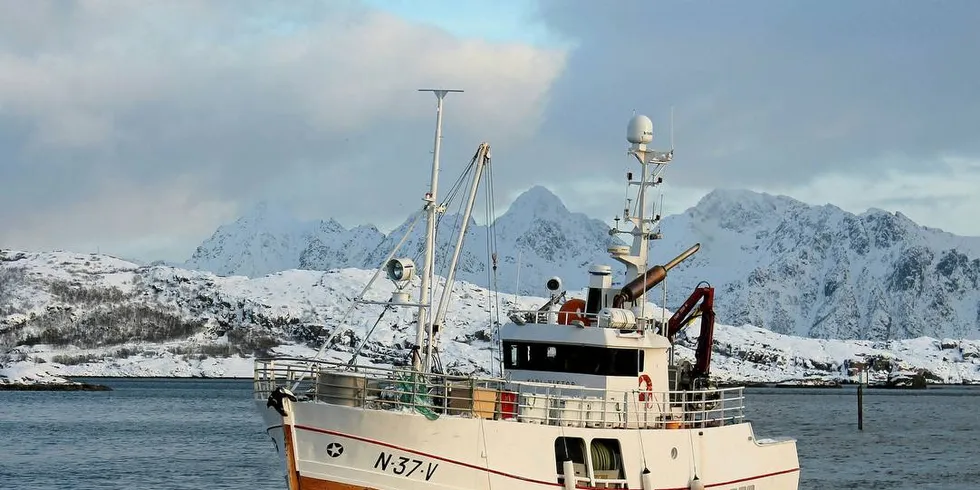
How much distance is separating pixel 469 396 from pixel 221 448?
48726 mm

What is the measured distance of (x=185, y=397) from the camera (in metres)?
176

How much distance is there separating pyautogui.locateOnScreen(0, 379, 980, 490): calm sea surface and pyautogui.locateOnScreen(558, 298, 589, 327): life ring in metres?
22.3

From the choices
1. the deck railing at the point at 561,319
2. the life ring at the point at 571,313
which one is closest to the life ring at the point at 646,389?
the deck railing at the point at 561,319

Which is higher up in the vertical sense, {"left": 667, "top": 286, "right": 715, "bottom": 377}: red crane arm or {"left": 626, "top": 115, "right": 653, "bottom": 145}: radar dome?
{"left": 626, "top": 115, "right": 653, "bottom": 145}: radar dome

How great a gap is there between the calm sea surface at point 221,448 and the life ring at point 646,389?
23652 millimetres

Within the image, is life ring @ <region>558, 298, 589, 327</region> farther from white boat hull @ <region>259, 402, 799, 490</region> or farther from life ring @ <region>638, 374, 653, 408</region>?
white boat hull @ <region>259, 402, 799, 490</region>

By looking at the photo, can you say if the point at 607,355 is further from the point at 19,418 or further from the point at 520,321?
the point at 19,418

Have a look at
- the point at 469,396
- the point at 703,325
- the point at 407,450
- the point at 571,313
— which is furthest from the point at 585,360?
the point at 703,325

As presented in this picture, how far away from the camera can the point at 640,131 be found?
41.9m

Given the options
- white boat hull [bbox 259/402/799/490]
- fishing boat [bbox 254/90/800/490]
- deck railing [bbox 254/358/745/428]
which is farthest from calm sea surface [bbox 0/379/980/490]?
white boat hull [bbox 259/402/799/490]

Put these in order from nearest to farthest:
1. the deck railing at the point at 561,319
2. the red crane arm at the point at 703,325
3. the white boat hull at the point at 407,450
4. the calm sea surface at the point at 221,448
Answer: the white boat hull at the point at 407,450 < the deck railing at the point at 561,319 < the red crane arm at the point at 703,325 < the calm sea surface at the point at 221,448

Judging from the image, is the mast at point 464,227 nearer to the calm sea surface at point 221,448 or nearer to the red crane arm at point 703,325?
the red crane arm at point 703,325

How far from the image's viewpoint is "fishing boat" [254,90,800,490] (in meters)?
32.7

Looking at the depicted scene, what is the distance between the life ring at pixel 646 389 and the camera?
38.3 metres
